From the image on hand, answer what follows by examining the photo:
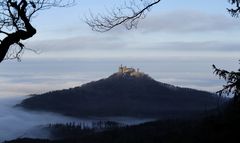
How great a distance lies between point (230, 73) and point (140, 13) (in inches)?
153

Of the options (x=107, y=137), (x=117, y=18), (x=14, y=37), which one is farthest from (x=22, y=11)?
(x=107, y=137)

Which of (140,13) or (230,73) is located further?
(230,73)

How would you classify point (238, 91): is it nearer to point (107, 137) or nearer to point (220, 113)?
point (220, 113)

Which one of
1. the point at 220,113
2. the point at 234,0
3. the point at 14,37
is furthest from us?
the point at 220,113

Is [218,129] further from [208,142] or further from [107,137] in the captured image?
[107,137]

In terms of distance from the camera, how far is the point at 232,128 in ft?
64.4

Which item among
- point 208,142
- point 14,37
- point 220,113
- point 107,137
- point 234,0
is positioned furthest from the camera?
point 107,137

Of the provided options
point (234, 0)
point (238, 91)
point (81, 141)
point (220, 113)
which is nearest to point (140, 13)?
point (234, 0)

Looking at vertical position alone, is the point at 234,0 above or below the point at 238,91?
above

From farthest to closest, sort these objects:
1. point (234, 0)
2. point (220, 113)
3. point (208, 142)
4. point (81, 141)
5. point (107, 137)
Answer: point (81, 141), point (107, 137), point (220, 113), point (208, 142), point (234, 0)

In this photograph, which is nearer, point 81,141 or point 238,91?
point 238,91

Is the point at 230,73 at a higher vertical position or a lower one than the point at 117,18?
lower

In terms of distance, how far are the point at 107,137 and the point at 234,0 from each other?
96631mm

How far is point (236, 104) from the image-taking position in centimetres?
2033
